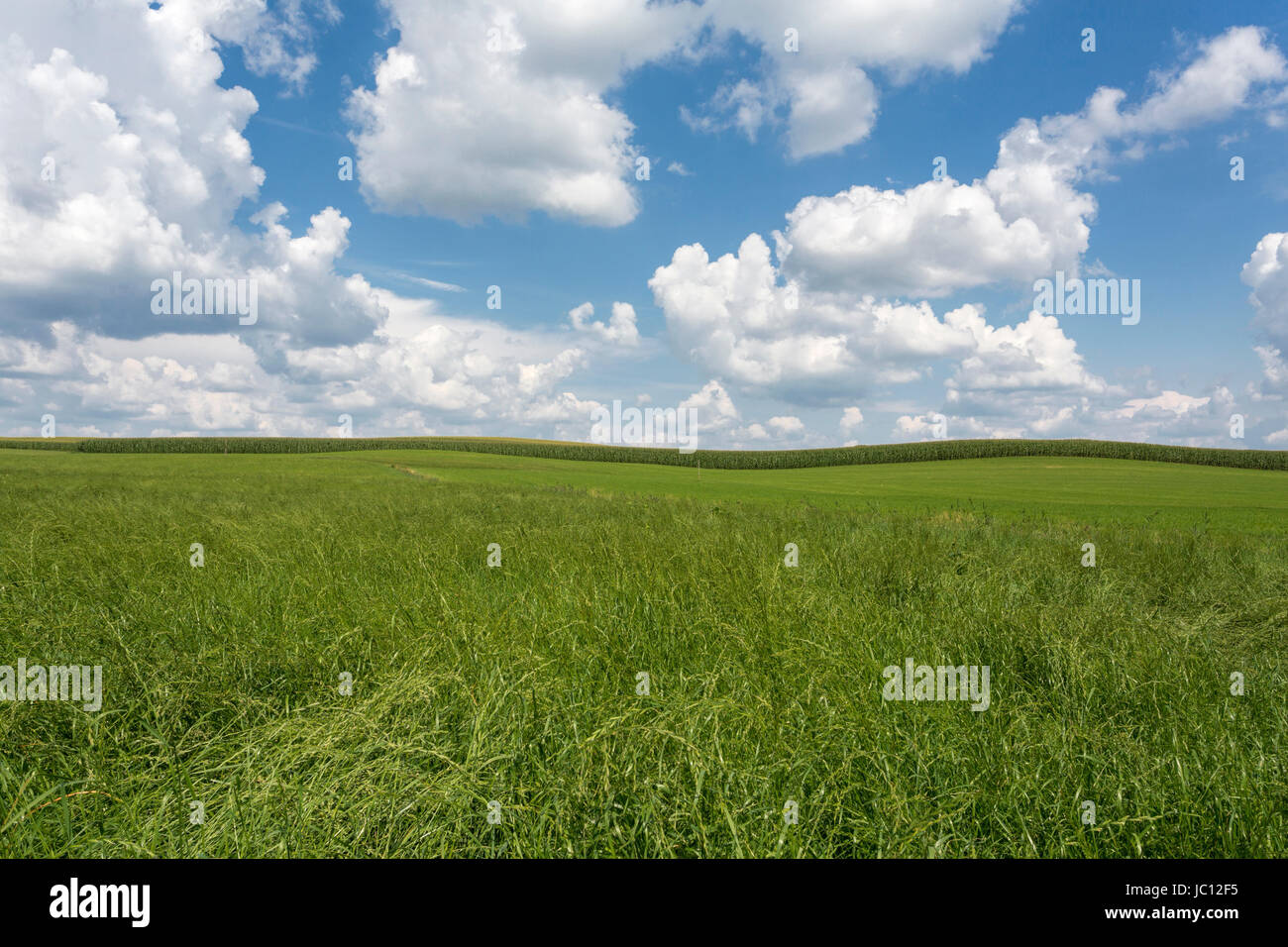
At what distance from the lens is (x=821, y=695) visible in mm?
3439

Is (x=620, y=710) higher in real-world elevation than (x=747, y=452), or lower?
lower

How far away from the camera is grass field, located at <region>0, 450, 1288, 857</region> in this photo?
242cm

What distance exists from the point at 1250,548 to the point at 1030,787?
1146cm

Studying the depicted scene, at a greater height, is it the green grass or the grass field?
the green grass

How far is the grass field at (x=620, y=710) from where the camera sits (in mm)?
2420

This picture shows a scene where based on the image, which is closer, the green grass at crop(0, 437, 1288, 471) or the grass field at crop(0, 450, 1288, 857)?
the grass field at crop(0, 450, 1288, 857)

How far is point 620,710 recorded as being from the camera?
3.27m

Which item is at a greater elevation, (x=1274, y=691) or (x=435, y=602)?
(x=435, y=602)

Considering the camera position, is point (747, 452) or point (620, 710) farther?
point (747, 452)
